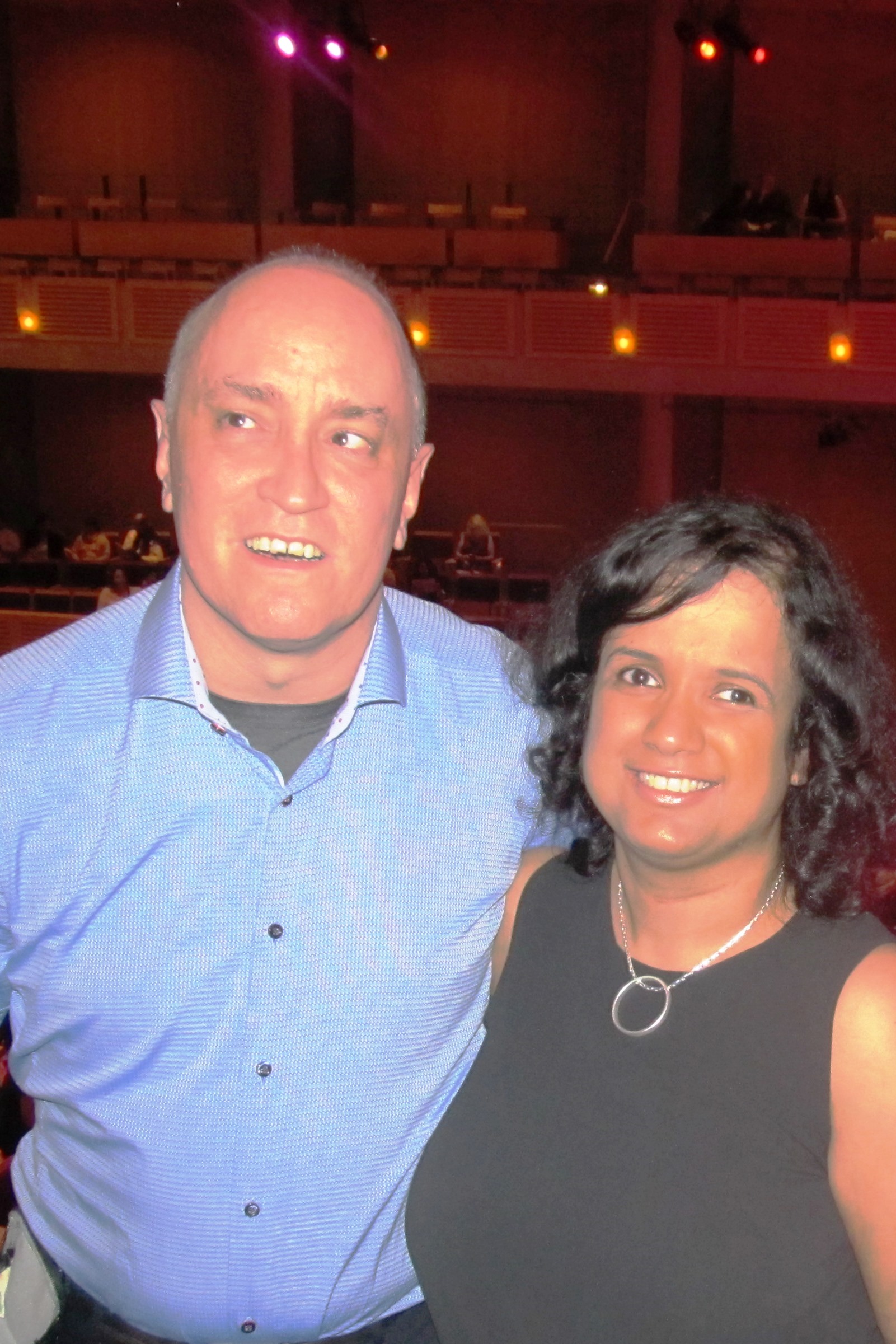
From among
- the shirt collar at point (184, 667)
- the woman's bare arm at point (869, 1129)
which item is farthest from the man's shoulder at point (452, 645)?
the woman's bare arm at point (869, 1129)

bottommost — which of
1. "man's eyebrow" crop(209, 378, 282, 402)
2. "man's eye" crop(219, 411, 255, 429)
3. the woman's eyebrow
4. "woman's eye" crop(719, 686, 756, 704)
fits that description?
"woman's eye" crop(719, 686, 756, 704)

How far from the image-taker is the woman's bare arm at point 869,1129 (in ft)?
4.10

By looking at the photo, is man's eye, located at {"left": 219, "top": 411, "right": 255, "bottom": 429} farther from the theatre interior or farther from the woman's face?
the theatre interior

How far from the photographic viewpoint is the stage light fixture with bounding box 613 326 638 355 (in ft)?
31.1

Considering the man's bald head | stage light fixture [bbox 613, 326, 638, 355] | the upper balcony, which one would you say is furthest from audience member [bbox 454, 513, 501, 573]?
the man's bald head

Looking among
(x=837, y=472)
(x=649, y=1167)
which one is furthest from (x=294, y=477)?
(x=837, y=472)

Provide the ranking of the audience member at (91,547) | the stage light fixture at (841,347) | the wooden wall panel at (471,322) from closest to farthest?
the stage light fixture at (841,347) → the wooden wall panel at (471,322) → the audience member at (91,547)

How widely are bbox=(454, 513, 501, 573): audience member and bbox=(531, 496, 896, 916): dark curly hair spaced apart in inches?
348

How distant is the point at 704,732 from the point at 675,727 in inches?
1.4

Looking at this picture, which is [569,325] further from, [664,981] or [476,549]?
[664,981]

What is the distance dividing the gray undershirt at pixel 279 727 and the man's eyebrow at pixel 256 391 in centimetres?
38

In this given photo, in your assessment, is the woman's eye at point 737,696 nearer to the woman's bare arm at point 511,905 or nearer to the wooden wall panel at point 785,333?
the woman's bare arm at point 511,905

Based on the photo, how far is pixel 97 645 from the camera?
4.96ft

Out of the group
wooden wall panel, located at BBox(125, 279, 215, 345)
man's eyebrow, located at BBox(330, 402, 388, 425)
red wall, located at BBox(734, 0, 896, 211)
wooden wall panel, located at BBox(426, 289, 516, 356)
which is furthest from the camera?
red wall, located at BBox(734, 0, 896, 211)
